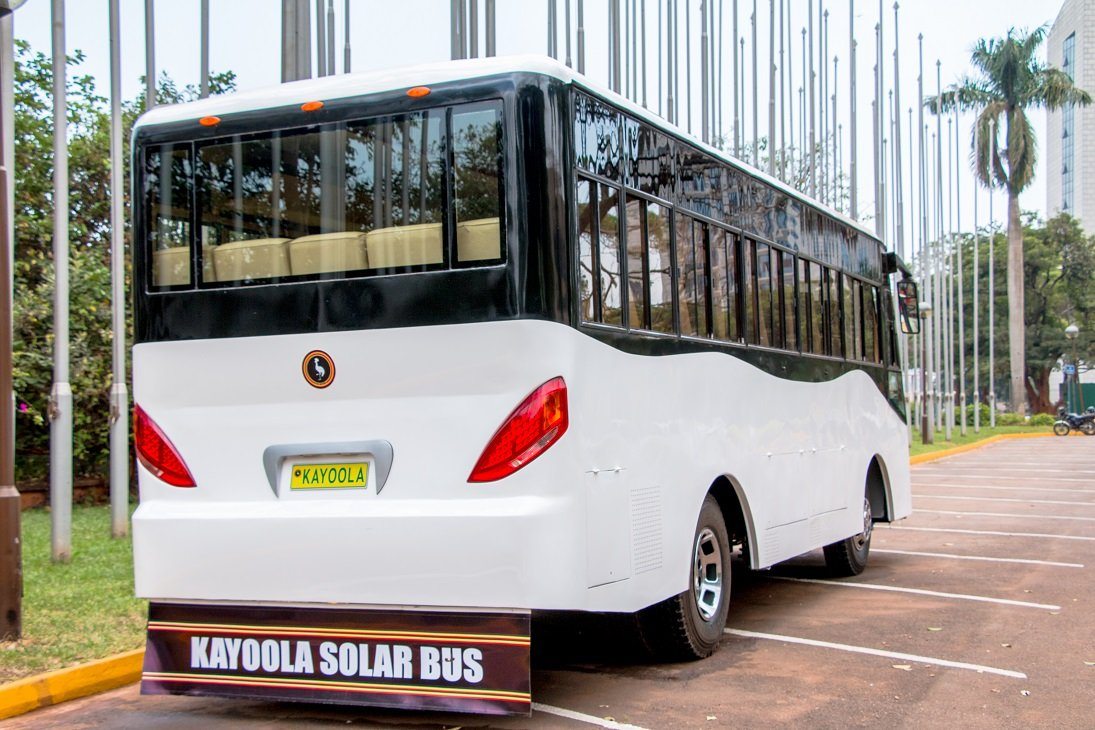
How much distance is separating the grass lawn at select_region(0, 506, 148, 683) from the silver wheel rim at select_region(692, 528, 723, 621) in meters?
3.26

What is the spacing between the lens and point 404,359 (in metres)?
6.08

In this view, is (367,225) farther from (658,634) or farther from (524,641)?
(658,634)

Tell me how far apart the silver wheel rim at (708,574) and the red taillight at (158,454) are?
9.53ft

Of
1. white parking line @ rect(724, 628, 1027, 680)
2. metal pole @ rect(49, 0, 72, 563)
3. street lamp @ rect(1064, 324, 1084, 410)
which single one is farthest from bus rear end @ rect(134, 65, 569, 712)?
street lamp @ rect(1064, 324, 1084, 410)

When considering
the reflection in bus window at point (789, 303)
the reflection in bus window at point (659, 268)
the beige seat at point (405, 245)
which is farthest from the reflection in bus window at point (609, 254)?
the reflection in bus window at point (789, 303)

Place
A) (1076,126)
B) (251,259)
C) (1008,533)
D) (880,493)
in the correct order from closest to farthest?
(251,259) → (880,493) → (1008,533) → (1076,126)

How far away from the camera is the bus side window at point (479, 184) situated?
6016 mm

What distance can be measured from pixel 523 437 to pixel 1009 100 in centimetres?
5136

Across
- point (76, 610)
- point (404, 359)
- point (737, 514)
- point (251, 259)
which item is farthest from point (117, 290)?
point (404, 359)

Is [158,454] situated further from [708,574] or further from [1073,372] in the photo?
[1073,372]

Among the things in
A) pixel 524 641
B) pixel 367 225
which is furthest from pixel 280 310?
pixel 524 641

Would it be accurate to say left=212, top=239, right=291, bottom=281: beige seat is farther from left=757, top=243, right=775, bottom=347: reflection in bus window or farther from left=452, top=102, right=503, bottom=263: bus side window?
left=757, top=243, right=775, bottom=347: reflection in bus window

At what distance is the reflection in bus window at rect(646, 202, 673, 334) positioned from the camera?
Answer: 7105 mm

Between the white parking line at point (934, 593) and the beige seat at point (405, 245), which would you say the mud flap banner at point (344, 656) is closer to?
the beige seat at point (405, 245)
